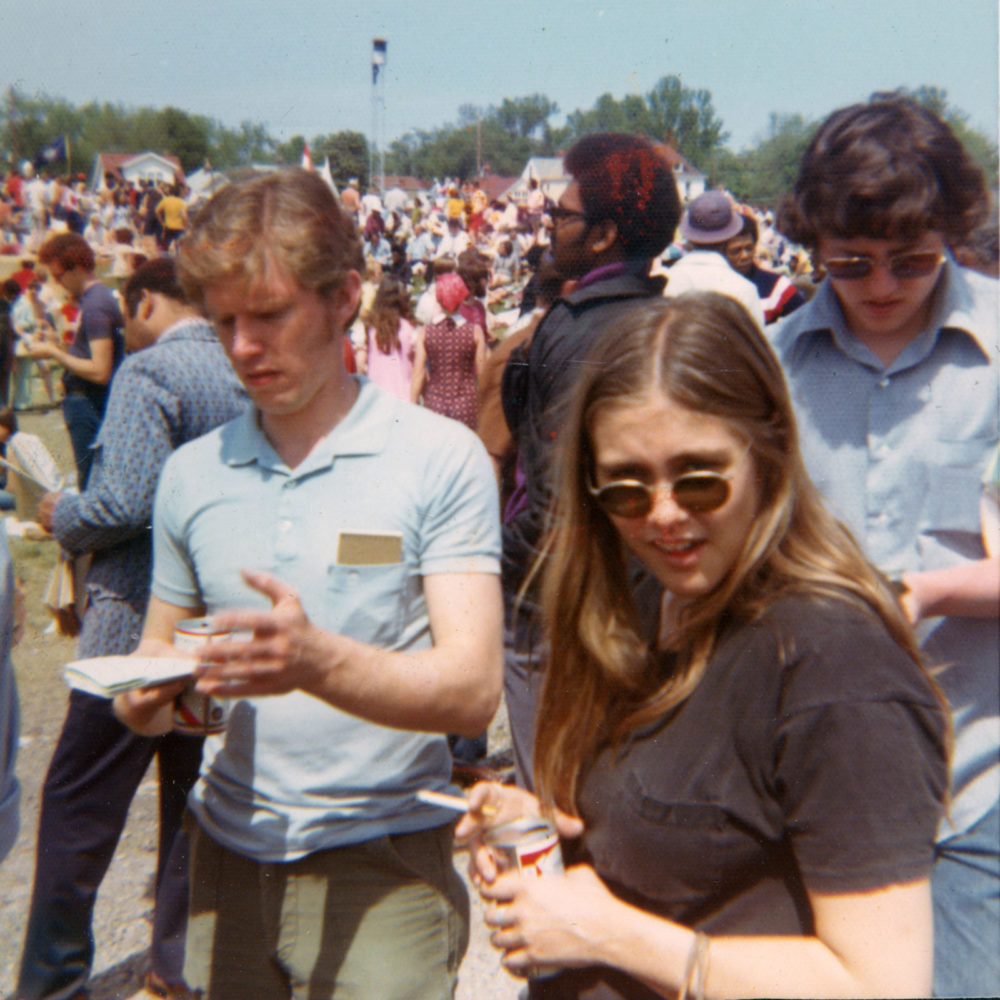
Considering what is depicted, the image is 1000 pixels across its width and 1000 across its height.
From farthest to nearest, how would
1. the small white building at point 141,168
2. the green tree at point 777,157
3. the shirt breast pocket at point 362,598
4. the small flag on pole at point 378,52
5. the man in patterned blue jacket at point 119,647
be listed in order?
the small white building at point 141,168 < the man in patterned blue jacket at point 119,647 < the small flag on pole at point 378,52 < the green tree at point 777,157 < the shirt breast pocket at point 362,598

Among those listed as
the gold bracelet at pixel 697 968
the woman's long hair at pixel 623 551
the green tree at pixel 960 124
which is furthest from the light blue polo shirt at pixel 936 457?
the gold bracelet at pixel 697 968

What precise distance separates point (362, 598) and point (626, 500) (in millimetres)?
492

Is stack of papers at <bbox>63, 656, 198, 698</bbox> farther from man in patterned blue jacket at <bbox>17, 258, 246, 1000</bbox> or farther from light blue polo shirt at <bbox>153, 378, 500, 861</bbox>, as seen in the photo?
man in patterned blue jacket at <bbox>17, 258, 246, 1000</bbox>

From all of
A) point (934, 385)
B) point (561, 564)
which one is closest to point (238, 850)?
point (561, 564)

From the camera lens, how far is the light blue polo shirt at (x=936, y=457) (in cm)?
164

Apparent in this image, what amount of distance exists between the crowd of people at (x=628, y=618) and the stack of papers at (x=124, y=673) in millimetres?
108

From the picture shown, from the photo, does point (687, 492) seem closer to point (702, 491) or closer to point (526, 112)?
point (702, 491)

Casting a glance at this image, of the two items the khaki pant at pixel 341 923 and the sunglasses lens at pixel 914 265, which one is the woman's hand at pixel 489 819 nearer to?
the khaki pant at pixel 341 923

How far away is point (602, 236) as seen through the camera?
2.60 m

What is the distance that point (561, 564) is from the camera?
1560 mm

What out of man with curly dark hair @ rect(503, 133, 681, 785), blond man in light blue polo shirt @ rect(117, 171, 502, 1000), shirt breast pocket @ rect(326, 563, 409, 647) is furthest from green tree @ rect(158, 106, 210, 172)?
shirt breast pocket @ rect(326, 563, 409, 647)

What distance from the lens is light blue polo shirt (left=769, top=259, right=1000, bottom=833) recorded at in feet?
5.37

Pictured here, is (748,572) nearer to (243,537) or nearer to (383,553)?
(383,553)

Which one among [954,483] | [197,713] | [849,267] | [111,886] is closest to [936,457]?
[954,483]
